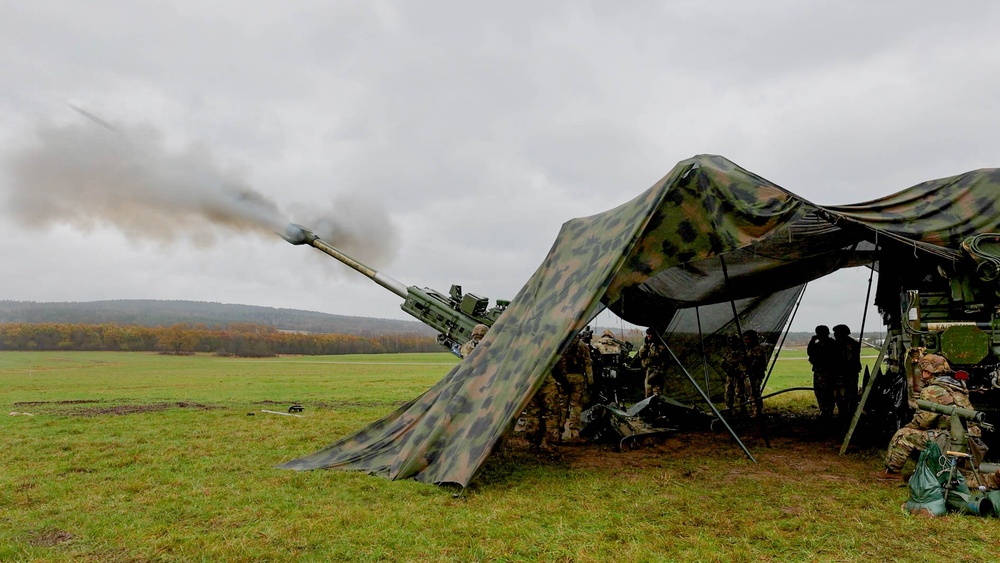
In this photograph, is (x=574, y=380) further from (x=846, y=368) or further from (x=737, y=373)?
(x=846, y=368)

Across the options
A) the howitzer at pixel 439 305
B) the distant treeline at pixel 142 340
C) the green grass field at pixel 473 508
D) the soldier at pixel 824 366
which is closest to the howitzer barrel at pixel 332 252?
the howitzer at pixel 439 305

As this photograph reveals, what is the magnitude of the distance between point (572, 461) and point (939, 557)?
380 centimetres

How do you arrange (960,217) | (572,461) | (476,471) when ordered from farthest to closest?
(572,461), (960,217), (476,471)

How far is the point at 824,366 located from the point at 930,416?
16.0ft

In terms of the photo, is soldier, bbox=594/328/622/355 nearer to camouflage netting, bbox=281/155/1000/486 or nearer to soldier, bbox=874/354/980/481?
camouflage netting, bbox=281/155/1000/486

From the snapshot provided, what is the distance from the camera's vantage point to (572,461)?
7328 millimetres

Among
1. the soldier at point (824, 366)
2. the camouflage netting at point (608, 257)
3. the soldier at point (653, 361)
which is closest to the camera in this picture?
the camouflage netting at point (608, 257)

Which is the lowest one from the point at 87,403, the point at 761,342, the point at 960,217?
the point at 87,403

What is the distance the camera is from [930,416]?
5.63m

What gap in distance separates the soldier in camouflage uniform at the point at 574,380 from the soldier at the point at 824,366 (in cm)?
396

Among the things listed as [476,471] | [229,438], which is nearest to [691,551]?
[476,471]

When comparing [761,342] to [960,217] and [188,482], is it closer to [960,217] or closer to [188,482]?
[960,217]

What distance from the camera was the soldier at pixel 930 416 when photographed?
552 centimetres

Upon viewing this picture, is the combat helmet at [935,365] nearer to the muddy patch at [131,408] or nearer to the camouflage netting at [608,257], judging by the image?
the camouflage netting at [608,257]
